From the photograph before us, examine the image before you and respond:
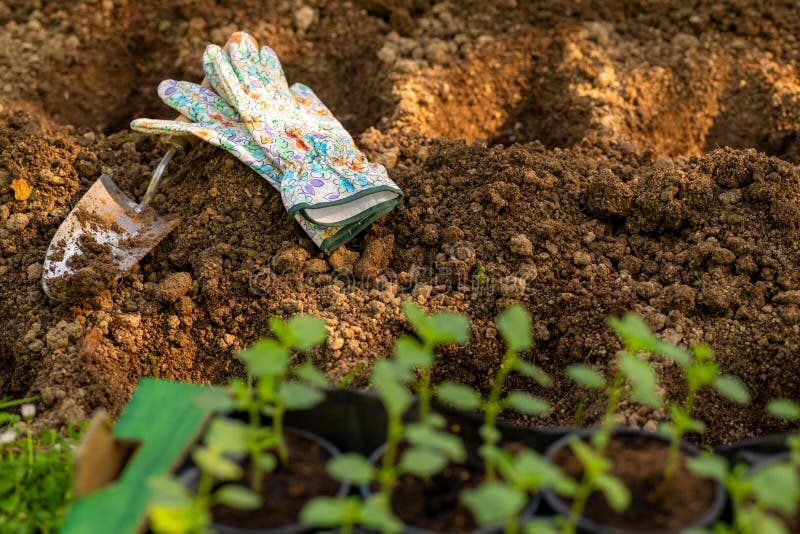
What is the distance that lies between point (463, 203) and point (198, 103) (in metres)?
1.02

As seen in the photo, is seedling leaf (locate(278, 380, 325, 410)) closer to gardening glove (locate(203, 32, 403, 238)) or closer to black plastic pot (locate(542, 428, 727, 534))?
black plastic pot (locate(542, 428, 727, 534))

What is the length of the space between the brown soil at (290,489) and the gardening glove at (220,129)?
1.08 m

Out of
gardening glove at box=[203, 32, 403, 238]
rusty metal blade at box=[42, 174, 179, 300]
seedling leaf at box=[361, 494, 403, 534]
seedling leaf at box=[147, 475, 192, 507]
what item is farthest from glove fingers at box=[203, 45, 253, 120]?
seedling leaf at box=[361, 494, 403, 534]

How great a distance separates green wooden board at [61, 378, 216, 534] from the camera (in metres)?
1.68

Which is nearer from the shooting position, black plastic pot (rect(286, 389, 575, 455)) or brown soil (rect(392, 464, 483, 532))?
brown soil (rect(392, 464, 483, 532))

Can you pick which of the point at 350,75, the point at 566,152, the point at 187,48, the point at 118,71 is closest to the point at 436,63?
the point at 350,75

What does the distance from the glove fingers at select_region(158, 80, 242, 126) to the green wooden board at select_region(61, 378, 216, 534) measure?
4.27ft

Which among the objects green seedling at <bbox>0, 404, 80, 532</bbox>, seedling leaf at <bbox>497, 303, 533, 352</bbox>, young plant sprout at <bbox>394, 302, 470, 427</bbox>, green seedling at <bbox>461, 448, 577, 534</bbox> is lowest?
green seedling at <bbox>0, 404, 80, 532</bbox>

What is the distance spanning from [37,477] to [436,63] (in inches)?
94.7

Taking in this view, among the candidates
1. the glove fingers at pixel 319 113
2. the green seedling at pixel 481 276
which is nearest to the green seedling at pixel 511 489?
the green seedling at pixel 481 276

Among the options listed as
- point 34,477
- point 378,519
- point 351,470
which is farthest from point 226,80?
point 378,519

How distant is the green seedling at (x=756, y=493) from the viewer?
4.62 ft

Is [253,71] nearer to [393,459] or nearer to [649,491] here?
[393,459]

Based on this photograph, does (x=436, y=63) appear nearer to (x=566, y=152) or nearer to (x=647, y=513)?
(x=566, y=152)
